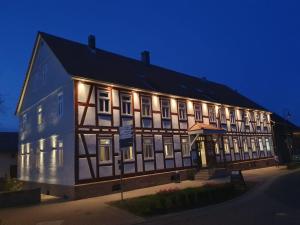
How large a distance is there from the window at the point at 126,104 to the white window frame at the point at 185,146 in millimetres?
6042

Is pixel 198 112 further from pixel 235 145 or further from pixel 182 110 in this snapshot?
pixel 235 145

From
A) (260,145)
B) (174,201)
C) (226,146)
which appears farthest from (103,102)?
(260,145)

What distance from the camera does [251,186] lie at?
18219 mm

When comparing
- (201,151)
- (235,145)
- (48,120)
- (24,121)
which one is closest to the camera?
(48,120)

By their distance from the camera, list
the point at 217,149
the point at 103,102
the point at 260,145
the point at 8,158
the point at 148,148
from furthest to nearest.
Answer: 1. the point at 260,145
2. the point at 8,158
3. the point at 217,149
4. the point at 148,148
5. the point at 103,102

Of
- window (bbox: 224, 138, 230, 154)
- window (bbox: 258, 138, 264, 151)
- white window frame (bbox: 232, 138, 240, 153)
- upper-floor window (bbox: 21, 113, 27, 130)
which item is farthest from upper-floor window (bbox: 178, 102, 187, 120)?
window (bbox: 258, 138, 264, 151)

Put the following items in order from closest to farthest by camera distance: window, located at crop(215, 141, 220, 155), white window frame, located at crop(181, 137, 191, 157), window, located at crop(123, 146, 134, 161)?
window, located at crop(123, 146, 134, 161)
white window frame, located at crop(181, 137, 191, 157)
window, located at crop(215, 141, 220, 155)

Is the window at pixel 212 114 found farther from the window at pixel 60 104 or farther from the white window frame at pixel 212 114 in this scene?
the window at pixel 60 104

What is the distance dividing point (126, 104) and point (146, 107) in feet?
6.55

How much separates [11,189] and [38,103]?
8884mm

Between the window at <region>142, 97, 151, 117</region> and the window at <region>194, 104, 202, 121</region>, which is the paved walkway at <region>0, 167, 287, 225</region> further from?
the window at <region>194, 104, 202, 121</region>

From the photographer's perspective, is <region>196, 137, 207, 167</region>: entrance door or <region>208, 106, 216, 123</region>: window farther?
<region>208, 106, 216, 123</region>: window

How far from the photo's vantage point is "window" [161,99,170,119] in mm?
22947

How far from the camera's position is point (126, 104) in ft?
66.5
